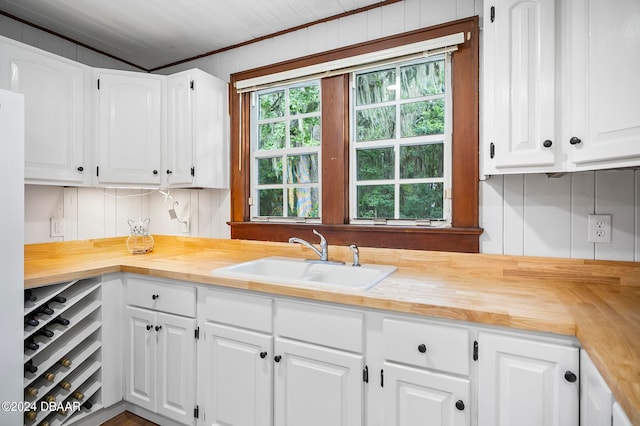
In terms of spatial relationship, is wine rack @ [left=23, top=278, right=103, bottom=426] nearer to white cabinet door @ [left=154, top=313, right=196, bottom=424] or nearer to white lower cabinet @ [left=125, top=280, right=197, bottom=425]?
white lower cabinet @ [left=125, top=280, right=197, bottom=425]

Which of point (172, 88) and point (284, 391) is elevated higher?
point (172, 88)

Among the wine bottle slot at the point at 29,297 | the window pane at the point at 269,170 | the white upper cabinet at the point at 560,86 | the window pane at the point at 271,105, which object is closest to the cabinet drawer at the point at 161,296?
the wine bottle slot at the point at 29,297

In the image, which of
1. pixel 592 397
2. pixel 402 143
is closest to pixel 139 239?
pixel 402 143

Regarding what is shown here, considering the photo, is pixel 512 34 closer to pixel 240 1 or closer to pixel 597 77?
pixel 597 77

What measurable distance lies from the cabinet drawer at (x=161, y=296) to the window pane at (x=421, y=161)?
54.5 inches

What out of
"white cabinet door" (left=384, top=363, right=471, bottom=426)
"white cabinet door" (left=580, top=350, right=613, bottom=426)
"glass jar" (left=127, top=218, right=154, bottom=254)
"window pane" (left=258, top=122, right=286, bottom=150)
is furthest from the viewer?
"glass jar" (left=127, top=218, right=154, bottom=254)

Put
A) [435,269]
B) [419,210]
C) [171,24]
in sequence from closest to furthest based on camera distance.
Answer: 1. [435,269]
2. [419,210]
3. [171,24]

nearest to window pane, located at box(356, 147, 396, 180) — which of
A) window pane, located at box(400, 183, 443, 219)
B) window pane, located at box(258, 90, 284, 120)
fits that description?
window pane, located at box(400, 183, 443, 219)

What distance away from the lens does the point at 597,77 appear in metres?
1.19

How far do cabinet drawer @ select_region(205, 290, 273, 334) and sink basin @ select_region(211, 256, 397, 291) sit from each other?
4.0 inches

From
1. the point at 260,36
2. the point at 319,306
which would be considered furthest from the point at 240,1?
the point at 319,306

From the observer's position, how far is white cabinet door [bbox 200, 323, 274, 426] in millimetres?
1574

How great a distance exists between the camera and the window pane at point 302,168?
90.5 inches

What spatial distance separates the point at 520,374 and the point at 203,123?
2.29m
